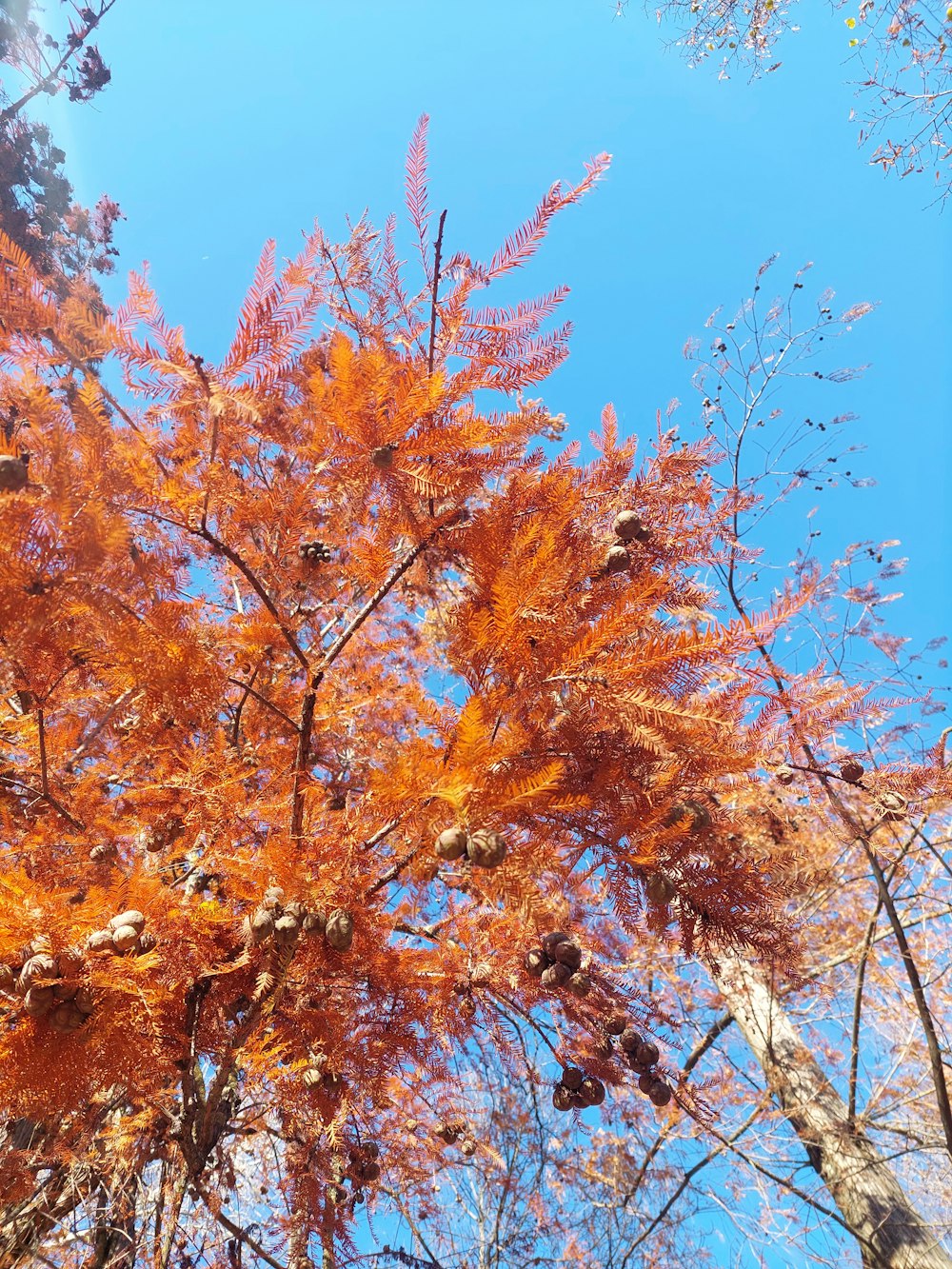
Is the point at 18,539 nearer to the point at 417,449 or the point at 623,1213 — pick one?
the point at 417,449

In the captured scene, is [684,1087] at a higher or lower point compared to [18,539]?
lower

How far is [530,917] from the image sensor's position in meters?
1.30

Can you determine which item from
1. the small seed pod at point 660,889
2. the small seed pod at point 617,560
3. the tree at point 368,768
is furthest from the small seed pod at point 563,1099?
the small seed pod at point 617,560

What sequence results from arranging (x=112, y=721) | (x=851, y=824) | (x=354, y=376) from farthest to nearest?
(x=112, y=721) < (x=851, y=824) < (x=354, y=376)

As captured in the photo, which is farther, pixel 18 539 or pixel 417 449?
pixel 417 449

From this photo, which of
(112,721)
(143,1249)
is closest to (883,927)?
(143,1249)

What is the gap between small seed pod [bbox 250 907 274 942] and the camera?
1.28m

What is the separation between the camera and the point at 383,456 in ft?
4.82

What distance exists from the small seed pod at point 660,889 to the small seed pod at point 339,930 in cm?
60

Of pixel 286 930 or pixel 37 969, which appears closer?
pixel 37 969

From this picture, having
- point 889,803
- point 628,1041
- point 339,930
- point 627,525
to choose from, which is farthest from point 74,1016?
point 889,803

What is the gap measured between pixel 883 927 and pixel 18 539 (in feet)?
14.4

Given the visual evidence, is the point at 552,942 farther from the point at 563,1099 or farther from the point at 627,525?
the point at 627,525

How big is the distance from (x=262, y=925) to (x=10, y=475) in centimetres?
96
